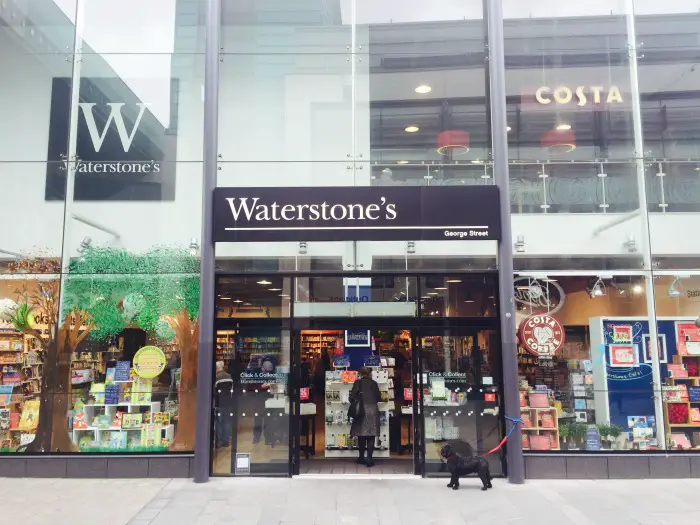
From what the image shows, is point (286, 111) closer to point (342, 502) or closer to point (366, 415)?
point (366, 415)

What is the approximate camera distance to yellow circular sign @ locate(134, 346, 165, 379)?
7852mm

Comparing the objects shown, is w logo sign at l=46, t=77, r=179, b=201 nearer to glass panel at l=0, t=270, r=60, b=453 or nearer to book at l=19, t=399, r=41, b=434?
glass panel at l=0, t=270, r=60, b=453

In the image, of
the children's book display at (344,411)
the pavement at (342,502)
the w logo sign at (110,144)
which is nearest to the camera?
the pavement at (342,502)

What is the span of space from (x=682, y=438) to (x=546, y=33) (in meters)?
6.23

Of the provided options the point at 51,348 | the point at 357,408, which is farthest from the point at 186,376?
the point at 357,408

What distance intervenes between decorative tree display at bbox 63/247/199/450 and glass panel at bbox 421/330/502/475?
11.3ft

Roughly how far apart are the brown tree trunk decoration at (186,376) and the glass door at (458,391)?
322cm

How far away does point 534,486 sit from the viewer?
7113 millimetres

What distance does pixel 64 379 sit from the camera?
7.79 m

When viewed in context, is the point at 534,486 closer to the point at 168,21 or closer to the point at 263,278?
the point at 263,278

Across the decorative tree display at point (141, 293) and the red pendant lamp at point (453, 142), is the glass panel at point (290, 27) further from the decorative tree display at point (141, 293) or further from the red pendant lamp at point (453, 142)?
the decorative tree display at point (141, 293)

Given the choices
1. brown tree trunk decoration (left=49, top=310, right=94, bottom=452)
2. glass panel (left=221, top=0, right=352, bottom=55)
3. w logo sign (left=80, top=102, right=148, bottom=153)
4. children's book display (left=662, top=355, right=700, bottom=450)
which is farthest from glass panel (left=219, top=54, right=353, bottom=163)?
children's book display (left=662, top=355, right=700, bottom=450)

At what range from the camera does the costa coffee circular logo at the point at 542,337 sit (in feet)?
25.8

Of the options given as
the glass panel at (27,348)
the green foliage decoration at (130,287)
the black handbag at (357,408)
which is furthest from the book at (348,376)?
the glass panel at (27,348)
